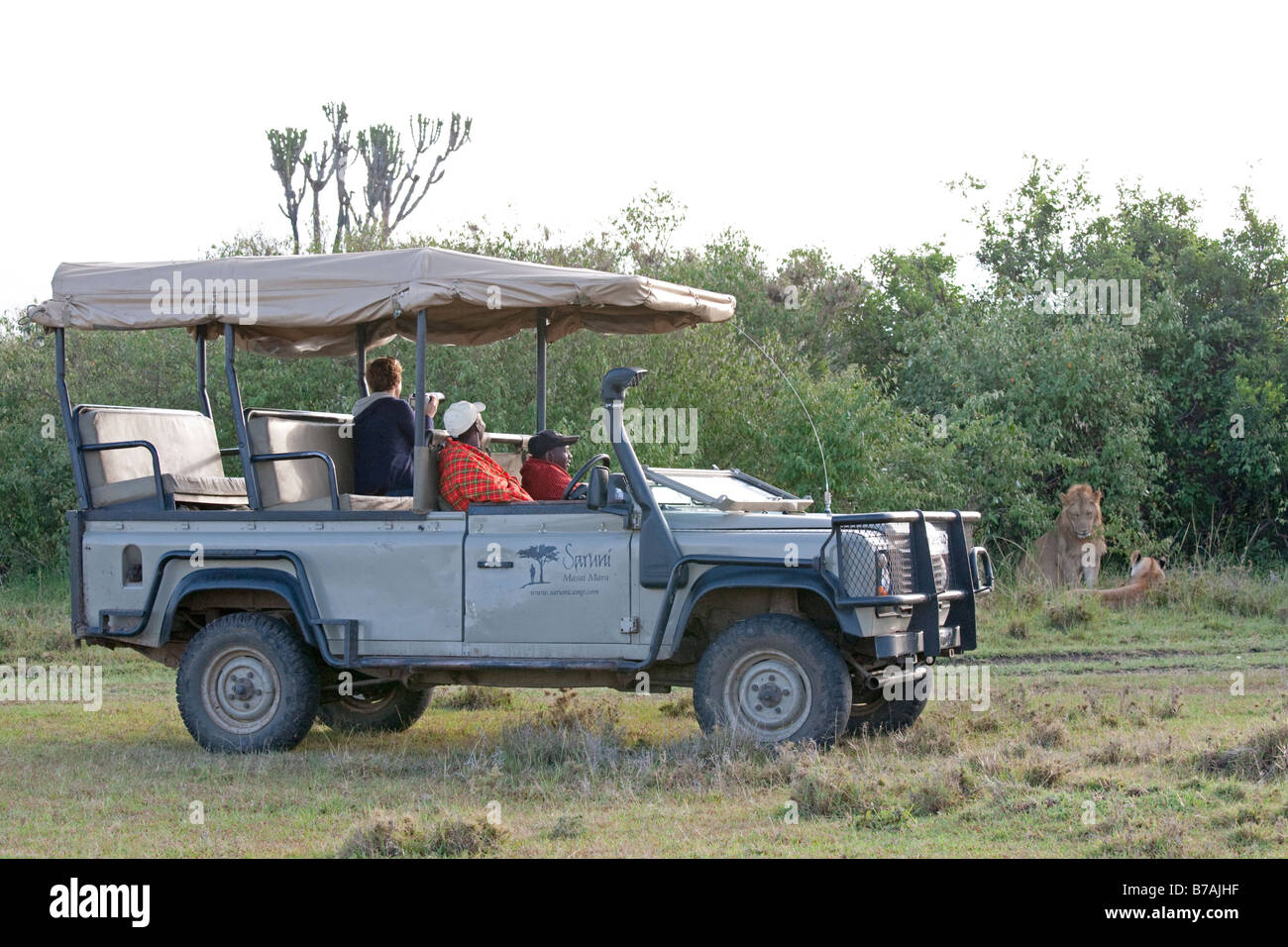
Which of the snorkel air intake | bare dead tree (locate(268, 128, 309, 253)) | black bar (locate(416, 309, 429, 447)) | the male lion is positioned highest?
bare dead tree (locate(268, 128, 309, 253))

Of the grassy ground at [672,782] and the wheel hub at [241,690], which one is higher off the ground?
the wheel hub at [241,690]

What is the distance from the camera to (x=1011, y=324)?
2048cm

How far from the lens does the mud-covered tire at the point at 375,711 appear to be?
9992 millimetres

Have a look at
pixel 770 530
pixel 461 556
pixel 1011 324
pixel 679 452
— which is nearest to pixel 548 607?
pixel 461 556

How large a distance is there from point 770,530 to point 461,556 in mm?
1666

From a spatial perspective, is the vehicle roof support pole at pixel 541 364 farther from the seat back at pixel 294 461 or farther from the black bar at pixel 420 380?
the black bar at pixel 420 380

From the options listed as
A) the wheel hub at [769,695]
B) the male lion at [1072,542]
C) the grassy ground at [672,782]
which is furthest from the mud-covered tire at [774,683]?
the male lion at [1072,542]

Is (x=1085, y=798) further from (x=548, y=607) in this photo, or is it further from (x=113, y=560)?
(x=113, y=560)

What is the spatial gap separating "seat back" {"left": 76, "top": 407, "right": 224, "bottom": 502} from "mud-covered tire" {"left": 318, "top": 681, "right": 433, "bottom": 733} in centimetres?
166

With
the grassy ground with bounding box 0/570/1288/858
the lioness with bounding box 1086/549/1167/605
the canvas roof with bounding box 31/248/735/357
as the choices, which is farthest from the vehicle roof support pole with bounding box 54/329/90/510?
the lioness with bounding box 1086/549/1167/605

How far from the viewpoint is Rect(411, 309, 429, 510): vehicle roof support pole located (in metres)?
8.46

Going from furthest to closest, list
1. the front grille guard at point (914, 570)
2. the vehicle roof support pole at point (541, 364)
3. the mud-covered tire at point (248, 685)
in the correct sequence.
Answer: the vehicle roof support pole at point (541, 364) < the mud-covered tire at point (248, 685) < the front grille guard at point (914, 570)

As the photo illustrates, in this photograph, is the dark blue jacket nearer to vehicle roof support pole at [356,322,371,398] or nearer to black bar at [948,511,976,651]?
vehicle roof support pole at [356,322,371,398]

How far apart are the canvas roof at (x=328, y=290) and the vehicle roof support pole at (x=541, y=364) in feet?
2.05
